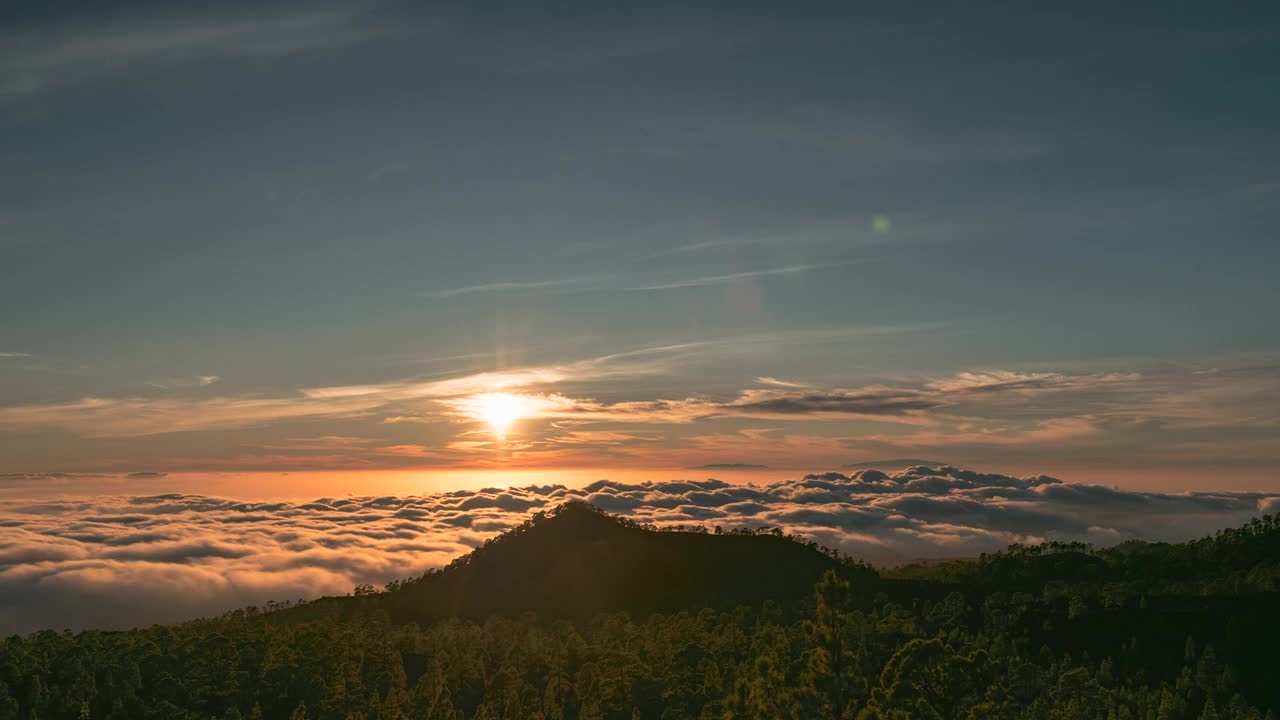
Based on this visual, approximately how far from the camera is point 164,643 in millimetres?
177500

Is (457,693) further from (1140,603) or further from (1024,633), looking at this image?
(1140,603)

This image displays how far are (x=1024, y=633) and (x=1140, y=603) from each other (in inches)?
1063

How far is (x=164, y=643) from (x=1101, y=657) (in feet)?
546

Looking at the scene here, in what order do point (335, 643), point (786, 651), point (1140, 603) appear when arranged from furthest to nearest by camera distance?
point (1140, 603)
point (335, 643)
point (786, 651)

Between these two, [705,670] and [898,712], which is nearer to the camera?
[898,712]

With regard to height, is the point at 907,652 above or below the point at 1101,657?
above

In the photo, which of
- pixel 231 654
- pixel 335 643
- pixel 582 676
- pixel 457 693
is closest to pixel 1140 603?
pixel 582 676

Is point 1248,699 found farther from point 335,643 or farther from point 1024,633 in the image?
point 335,643

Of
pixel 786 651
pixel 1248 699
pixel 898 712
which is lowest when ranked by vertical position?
pixel 1248 699

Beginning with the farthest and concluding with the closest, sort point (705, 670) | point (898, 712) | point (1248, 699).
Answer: point (1248, 699), point (705, 670), point (898, 712)

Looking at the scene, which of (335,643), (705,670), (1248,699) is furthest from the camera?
(335,643)

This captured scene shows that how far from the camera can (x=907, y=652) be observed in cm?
6844

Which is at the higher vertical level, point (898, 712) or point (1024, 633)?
point (898, 712)

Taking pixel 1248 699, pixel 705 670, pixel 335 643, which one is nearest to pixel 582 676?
pixel 705 670
